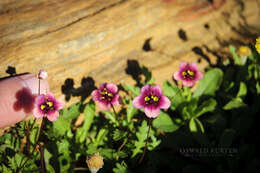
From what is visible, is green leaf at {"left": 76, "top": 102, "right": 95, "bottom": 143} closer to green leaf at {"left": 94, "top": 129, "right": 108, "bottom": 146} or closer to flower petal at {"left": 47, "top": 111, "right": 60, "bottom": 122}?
green leaf at {"left": 94, "top": 129, "right": 108, "bottom": 146}

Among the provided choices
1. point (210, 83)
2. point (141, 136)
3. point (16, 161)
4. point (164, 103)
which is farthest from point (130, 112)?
point (16, 161)

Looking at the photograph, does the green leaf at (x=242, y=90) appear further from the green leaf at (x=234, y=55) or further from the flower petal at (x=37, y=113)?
the flower petal at (x=37, y=113)

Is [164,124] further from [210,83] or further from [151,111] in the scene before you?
[210,83]

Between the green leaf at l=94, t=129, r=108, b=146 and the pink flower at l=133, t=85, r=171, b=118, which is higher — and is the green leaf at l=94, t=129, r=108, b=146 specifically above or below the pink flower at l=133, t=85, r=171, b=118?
below

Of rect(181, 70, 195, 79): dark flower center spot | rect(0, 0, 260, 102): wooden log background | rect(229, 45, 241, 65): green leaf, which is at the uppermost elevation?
rect(0, 0, 260, 102): wooden log background

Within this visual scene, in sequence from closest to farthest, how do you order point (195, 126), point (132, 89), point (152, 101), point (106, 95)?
point (152, 101) → point (106, 95) → point (195, 126) → point (132, 89)

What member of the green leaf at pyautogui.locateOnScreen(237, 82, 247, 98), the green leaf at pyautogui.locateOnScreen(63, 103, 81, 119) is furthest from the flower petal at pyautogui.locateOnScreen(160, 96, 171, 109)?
the green leaf at pyautogui.locateOnScreen(237, 82, 247, 98)

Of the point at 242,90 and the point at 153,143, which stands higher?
the point at 242,90

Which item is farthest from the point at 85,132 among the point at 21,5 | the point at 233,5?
the point at 233,5
